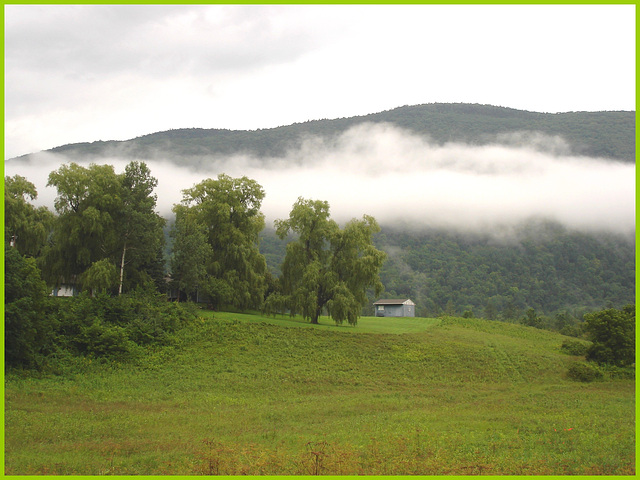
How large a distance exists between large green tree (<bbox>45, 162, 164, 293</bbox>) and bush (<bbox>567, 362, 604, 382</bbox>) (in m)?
35.1

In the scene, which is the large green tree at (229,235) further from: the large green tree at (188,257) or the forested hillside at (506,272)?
the forested hillside at (506,272)

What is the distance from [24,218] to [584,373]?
48388mm

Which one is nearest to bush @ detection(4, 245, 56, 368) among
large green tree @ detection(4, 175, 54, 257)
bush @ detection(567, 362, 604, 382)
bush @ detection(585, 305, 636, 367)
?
large green tree @ detection(4, 175, 54, 257)

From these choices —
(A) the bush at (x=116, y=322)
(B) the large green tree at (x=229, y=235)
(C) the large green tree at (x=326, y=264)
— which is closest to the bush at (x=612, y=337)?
(C) the large green tree at (x=326, y=264)

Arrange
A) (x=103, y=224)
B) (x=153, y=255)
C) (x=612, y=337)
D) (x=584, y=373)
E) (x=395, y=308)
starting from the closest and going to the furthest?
1. (x=584, y=373)
2. (x=612, y=337)
3. (x=103, y=224)
4. (x=153, y=255)
5. (x=395, y=308)

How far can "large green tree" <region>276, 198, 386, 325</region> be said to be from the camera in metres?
48.9

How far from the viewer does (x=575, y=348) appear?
50.4 m

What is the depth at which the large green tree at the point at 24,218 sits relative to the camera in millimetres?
47250

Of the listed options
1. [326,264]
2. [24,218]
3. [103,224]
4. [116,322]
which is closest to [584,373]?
[326,264]

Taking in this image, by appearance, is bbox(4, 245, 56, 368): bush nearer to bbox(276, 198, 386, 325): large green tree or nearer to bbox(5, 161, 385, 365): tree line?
bbox(5, 161, 385, 365): tree line

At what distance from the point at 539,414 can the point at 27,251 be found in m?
45.0

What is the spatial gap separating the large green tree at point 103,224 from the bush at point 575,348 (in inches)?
1529

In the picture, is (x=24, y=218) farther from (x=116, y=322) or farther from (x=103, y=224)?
(x=116, y=322)

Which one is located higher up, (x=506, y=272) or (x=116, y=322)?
(x=116, y=322)
